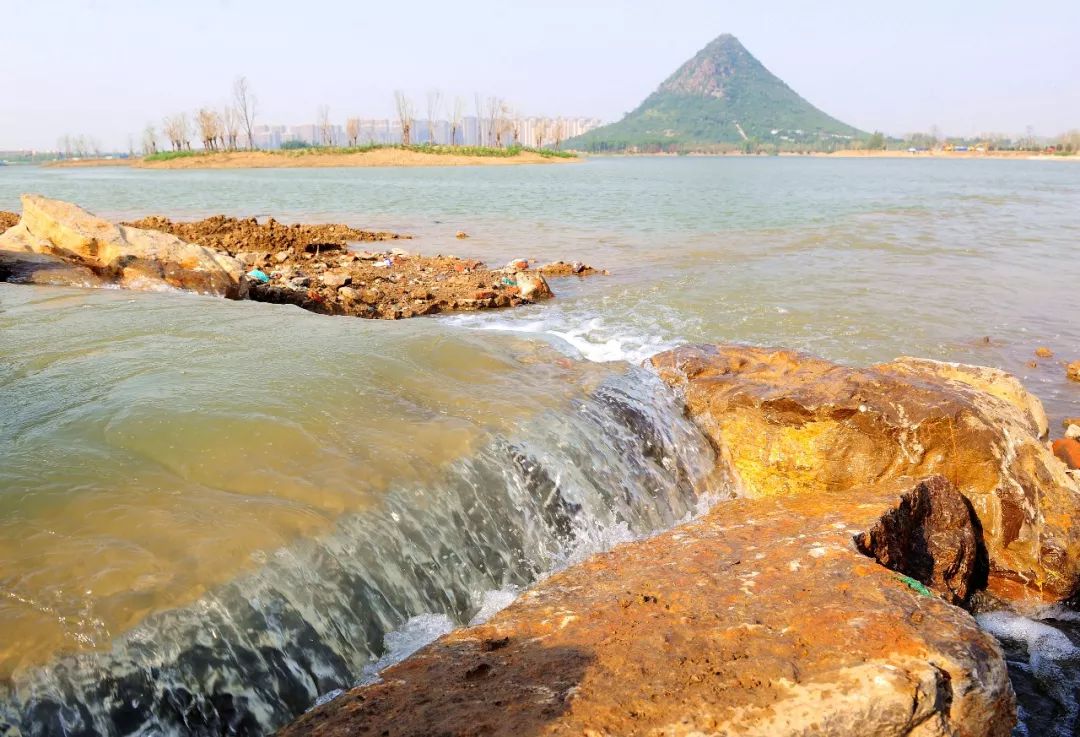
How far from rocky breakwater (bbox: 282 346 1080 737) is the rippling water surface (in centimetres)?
47

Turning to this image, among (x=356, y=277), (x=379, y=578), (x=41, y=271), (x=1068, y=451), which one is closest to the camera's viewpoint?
(x=379, y=578)

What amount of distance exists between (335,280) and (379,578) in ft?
27.7

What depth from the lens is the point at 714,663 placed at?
2664 millimetres

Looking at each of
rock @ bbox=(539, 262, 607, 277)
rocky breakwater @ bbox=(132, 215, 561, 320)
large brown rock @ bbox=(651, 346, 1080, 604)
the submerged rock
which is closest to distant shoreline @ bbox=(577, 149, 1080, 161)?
rock @ bbox=(539, 262, 607, 277)

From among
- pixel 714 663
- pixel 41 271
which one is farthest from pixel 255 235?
pixel 714 663

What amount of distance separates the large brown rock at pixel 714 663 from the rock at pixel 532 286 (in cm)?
827

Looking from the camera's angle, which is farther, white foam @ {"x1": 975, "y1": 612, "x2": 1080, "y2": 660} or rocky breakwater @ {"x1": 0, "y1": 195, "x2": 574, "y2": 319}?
rocky breakwater @ {"x1": 0, "y1": 195, "x2": 574, "y2": 319}

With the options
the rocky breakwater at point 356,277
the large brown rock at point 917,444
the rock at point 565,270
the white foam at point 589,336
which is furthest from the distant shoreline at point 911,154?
the large brown rock at point 917,444

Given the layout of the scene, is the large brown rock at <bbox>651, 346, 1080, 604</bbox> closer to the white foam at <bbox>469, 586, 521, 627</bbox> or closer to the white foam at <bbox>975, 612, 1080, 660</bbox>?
the white foam at <bbox>975, 612, 1080, 660</bbox>

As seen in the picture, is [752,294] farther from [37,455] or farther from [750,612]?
[37,455]

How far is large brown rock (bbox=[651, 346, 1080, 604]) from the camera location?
180 inches

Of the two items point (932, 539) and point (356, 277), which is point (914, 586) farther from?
point (356, 277)

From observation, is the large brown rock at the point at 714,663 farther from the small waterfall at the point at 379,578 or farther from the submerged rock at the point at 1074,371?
the submerged rock at the point at 1074,371

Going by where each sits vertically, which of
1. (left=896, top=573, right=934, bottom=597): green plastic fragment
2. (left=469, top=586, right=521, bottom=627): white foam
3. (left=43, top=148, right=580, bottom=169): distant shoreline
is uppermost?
(left=43, top=148, right=580, bottom=169): distant shoreline
